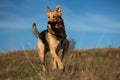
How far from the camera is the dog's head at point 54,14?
10.8 m

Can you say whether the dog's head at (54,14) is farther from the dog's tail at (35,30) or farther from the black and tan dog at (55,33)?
the dog's tail at (35,30)

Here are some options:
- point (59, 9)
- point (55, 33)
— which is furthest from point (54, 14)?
point (55, 33)

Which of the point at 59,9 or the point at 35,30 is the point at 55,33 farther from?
the point at 35,30

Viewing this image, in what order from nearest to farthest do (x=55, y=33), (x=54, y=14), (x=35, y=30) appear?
(x=55, y=33), (x=54, y=14), (x=35, y=30)

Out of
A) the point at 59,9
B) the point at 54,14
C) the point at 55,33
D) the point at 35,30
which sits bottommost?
the point at 55,33

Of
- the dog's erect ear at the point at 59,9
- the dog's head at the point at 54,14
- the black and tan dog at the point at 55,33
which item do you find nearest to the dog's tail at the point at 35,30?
the black and tan dog at the point at 55,33

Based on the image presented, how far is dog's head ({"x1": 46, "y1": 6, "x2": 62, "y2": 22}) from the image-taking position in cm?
1076

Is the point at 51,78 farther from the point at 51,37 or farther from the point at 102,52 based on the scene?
the point at 102,52

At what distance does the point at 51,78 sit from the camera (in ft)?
25.2

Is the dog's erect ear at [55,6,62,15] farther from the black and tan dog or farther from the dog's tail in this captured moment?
the dog's tail

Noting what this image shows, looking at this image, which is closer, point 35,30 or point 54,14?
point 54,14

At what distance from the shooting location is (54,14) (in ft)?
36.0

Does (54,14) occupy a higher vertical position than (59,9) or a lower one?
lower

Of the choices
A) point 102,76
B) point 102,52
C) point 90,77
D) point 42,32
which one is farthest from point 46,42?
point 102,52
